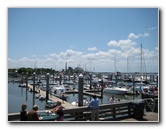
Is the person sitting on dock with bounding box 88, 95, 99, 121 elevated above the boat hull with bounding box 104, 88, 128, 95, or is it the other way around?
the person sitting on dock with bounding box 88, 95, 99, 121

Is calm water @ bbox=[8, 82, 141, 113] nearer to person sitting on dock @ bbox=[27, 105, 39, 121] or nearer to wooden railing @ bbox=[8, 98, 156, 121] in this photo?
wooden railing @ bbox=[8, 98, 156, 121]

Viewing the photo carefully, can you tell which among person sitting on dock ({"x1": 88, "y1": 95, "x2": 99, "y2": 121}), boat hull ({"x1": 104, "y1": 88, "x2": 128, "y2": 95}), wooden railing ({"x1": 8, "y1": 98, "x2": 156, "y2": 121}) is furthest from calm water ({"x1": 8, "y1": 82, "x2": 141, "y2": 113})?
person sitting on dock ({"x1": 88, "y1": 95, "x2": 99, "y2": 121})

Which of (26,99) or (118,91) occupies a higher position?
(118,91)

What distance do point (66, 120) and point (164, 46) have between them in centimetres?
416

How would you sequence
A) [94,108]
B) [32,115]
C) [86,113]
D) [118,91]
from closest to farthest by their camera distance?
[32,115], [94,108], [86,113], [118,91]

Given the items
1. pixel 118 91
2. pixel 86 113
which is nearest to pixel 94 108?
pixel 86 113

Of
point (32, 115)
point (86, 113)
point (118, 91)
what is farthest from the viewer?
point (118, 91)

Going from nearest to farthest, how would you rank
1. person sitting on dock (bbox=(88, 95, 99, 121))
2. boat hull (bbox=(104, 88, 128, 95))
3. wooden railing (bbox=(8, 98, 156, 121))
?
wooden railing (bbox=(8, 98, 156, 121)), person sitting on dock (bbox=(88, 95, 99, 121)), boat hull (bbox=(104, 88, 128, 95))

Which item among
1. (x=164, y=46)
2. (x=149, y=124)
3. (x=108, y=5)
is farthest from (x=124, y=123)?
(x=108, y=5)

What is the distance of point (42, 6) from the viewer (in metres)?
7.70

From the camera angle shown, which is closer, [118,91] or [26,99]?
[26,99]

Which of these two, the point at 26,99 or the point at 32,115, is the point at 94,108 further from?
the point at 26,99

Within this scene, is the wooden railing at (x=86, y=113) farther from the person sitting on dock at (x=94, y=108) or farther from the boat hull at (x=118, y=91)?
the boat hull at (x=118, y=91)
